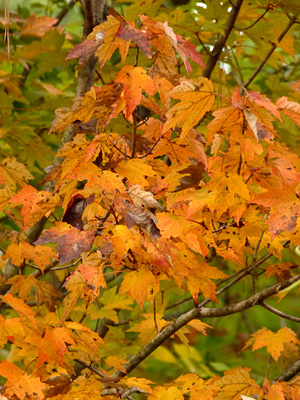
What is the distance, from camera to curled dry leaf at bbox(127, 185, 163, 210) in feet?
4.17

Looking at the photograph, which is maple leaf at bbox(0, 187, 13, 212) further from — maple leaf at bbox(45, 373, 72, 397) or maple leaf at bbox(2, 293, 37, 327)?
maple leaf at bbox(45, 373, 72, 397)

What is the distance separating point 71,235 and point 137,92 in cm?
42

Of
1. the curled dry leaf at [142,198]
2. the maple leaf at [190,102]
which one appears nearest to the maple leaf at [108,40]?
the maple leaf at [190,102]

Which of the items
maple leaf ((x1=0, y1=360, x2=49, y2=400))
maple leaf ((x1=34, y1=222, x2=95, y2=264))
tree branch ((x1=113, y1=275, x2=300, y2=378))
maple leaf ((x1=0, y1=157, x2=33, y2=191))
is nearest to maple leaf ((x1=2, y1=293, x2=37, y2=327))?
maple leaf ((x1=0, y1=360, x2=49, y2=400))

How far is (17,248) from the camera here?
66.2 inches

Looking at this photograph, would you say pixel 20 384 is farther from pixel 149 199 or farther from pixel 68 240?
pixel 149 199

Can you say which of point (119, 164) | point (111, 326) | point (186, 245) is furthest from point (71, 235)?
point (111, 326)

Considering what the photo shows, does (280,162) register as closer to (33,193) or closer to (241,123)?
(241,123)

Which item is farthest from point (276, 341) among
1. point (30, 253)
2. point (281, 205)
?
point (30, 253)

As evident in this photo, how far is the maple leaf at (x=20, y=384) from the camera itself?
1.44m

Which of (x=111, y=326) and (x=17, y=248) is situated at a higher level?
(x=17, y=248)

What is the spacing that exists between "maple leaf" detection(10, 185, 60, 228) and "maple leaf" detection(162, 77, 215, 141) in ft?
1.44

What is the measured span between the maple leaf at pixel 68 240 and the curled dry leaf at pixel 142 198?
16 centimetres

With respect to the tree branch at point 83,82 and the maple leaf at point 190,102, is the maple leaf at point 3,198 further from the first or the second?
the maple leaf at point 190,102
